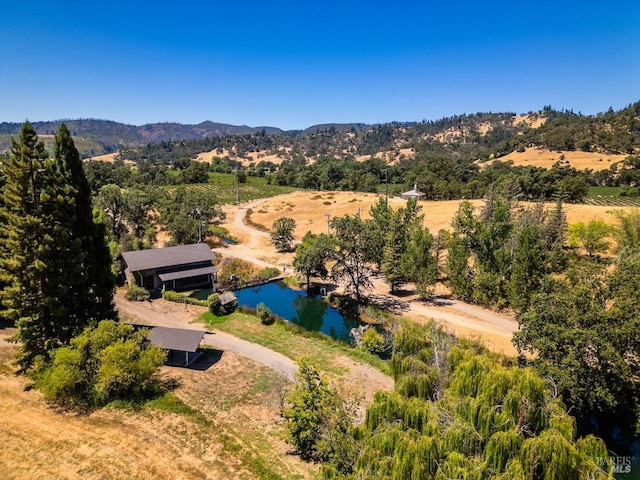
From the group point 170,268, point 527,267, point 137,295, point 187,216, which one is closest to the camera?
point 527,267

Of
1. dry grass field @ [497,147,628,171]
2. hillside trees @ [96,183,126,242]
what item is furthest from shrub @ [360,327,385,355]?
→ dry grass field @ [497,147,628,171]

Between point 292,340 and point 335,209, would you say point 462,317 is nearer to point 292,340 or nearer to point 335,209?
point 292,340

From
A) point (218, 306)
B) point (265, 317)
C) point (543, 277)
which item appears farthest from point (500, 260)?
point (218, 306)

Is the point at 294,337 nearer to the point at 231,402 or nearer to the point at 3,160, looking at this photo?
the point at 231,402

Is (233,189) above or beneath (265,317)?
above

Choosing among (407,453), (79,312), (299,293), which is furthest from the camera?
(299,293)

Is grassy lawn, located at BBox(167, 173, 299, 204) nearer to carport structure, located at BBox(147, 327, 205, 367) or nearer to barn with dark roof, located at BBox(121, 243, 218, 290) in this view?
barn with dark roof, located at BBox(121, 243, 218, 290)

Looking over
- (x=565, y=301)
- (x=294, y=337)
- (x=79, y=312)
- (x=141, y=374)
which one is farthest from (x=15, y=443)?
(x=565, y=301)
